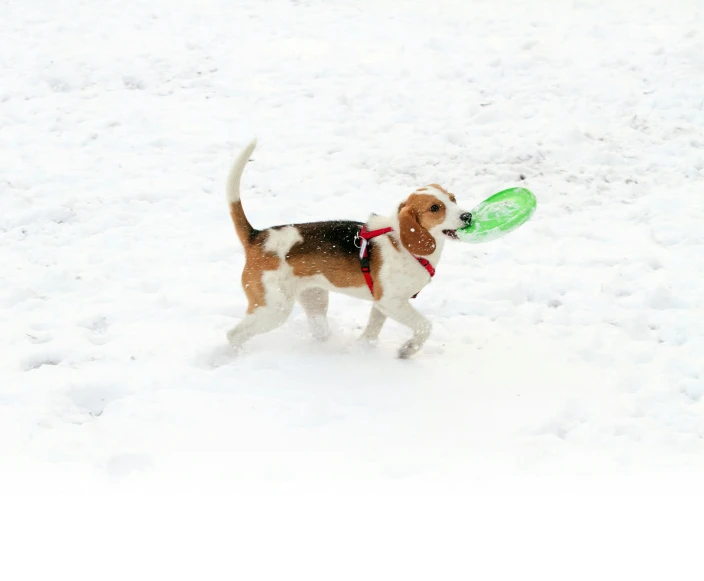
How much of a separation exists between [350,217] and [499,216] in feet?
8.19

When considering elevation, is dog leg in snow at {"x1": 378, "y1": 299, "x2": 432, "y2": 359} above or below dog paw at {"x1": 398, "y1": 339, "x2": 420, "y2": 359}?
above

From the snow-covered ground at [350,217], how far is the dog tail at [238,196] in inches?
33.2

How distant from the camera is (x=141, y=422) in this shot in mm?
3920

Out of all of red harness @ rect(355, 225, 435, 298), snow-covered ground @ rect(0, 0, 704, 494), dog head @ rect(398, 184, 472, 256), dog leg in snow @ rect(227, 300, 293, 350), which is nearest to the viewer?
snow-covered ground @ rect(0, 0, 704, 494)

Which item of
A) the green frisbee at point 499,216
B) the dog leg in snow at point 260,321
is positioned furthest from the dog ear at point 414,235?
the dog leg in snow at point 260,321

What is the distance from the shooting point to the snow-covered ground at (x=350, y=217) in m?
3.74

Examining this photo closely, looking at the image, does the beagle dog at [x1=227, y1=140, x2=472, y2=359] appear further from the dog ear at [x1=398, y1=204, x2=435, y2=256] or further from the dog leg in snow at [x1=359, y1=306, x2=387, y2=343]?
the dog leg in snow at [x1=359, y1=306, x2=387, y2=343]

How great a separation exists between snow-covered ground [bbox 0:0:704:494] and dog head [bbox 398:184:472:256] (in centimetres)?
85

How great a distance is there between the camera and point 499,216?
468 cm

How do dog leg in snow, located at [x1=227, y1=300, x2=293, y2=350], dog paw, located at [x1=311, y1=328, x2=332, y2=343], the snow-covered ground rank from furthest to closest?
1. dog paw, located at [x1=311, y1=328, x2=332, y2=343]
2. dog leg in snow, located at [x1=227, y1=300, x2=293, y2=350]
3. the snow-covered ground

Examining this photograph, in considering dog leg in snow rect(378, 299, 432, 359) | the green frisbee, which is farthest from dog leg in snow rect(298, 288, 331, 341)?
the green frisbee

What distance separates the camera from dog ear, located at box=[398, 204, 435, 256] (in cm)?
435

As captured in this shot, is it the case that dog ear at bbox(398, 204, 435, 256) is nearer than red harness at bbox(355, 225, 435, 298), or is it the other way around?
dog ear at bbox(398, 204, 435, 256)

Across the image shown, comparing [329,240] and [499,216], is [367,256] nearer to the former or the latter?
[329,240]
